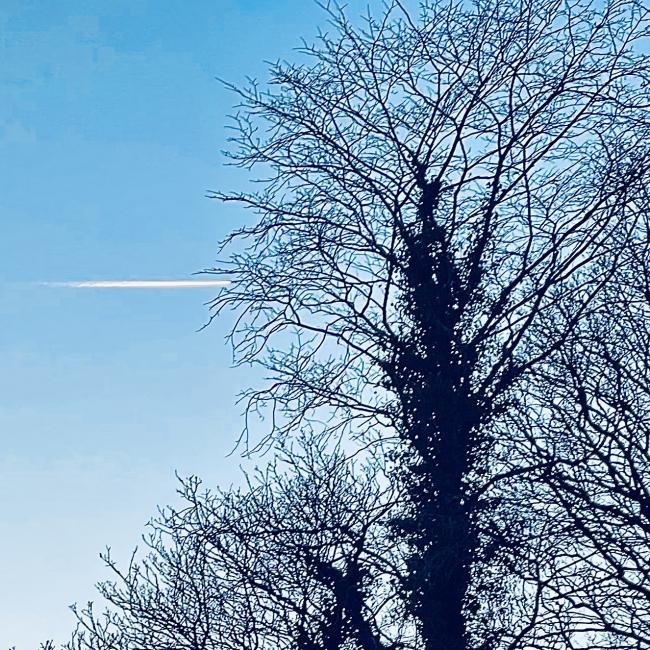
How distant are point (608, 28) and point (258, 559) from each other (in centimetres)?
516

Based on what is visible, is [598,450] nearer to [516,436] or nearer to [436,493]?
[516,436]

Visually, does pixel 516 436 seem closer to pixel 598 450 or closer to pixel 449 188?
pixel 598 450

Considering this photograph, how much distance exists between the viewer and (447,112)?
8.94 meters

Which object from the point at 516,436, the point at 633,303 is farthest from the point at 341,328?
the point at 633,303

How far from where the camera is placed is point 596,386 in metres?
7.77

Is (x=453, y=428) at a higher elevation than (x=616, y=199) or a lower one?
lower

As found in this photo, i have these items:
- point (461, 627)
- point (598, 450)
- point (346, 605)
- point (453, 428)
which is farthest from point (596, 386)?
point (346, 605)

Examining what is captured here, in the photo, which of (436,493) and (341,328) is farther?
(341,328)

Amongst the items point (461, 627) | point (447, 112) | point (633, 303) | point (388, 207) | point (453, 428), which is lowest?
point (461, 627)

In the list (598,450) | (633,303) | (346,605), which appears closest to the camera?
(598,450)

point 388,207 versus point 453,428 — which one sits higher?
point 388,207

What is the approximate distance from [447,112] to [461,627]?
4212mm

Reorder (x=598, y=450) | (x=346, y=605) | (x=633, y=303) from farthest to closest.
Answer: (x=346, y=605)
(x=633, y=303)
(x=598, y=450)

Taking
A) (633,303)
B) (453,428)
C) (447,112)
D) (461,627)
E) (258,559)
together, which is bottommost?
(461,627)
